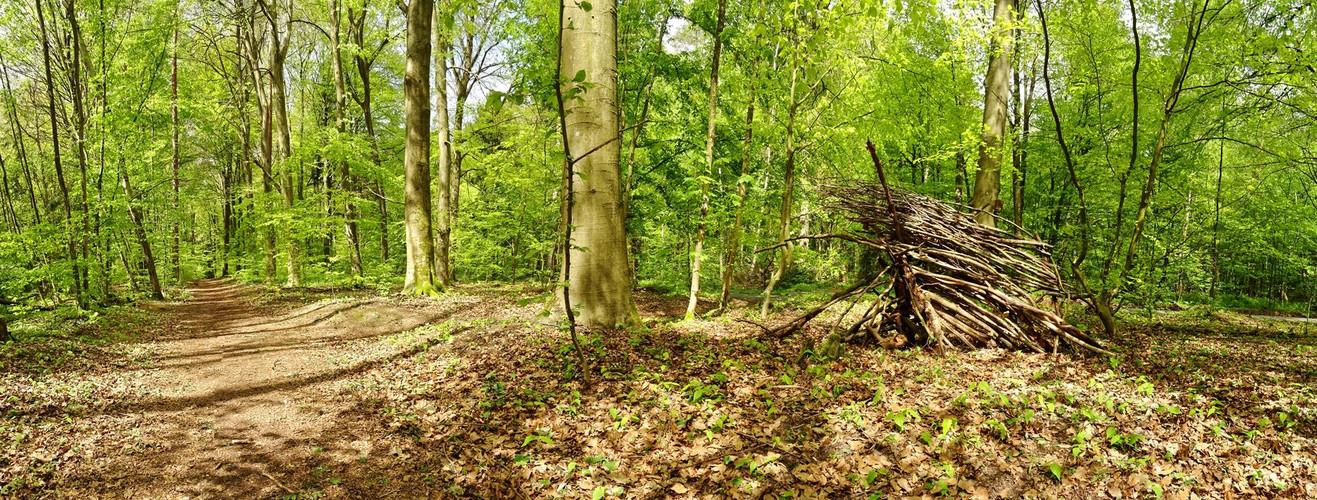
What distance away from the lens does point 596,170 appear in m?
6.34

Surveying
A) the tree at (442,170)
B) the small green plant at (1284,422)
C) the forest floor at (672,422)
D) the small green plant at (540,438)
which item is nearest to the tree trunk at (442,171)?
the tree at (442,170)

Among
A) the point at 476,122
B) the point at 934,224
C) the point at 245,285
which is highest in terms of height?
the point at 476,122

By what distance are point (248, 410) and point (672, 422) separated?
13.5 feet

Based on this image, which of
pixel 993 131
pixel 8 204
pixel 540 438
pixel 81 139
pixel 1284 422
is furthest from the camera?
pixel 8 204

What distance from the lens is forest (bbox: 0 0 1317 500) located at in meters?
3.49

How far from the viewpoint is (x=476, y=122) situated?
21.2 meters

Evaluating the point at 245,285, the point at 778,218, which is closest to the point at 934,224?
the point at 778,218

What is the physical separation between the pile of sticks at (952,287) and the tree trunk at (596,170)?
7.66ft

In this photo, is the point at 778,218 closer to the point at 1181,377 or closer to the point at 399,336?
the point at 1181,377

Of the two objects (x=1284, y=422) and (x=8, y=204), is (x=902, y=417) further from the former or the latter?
(x=8, y=204)

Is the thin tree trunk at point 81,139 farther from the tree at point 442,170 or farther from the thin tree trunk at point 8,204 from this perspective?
the tree at point 442,170

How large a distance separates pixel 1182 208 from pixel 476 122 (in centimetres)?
2182

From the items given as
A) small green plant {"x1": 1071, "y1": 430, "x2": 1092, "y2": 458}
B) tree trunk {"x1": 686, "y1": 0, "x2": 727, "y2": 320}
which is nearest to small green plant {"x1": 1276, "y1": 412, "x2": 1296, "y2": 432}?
small green plant {"x1": 1071, "y1": 430, "x2": 1092, "y2": 458}

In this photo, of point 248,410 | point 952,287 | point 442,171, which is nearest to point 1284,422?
point 952,287
